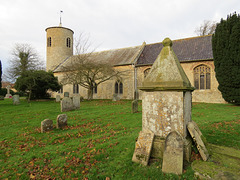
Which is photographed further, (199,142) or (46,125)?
(46,125)

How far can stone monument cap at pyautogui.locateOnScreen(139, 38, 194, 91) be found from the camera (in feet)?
9.60

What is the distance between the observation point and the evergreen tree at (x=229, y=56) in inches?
480

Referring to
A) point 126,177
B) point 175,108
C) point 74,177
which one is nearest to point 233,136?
point 175,108

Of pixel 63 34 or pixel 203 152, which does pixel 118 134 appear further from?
pixel 63 34

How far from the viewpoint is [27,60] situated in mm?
31500

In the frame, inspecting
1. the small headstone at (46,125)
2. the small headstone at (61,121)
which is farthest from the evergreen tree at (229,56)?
the small headstone at (46,125)

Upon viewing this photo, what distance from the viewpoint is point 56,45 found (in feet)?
96.1

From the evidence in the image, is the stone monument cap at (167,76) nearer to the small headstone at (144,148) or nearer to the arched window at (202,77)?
the small headstone at (144,148)

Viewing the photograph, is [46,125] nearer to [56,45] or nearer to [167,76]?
[167,76]

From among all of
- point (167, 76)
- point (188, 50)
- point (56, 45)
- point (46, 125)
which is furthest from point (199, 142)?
point (56, 45)

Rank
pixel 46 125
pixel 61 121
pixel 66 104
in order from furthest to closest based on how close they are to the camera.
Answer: pixel 66 104 < pixel 61 121 < pixel 46 125

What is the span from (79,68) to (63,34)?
653 inches

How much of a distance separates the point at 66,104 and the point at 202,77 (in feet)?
50.9

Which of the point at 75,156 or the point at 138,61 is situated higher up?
the point at 138,61
